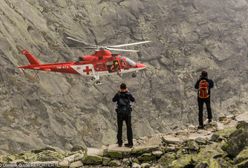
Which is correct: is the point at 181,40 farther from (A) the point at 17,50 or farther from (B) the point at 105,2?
(A) the point at 17,50

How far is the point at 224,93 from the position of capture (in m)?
89.7

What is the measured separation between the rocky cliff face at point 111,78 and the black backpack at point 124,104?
4798cm

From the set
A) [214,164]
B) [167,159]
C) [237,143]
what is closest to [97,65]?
[167,159]

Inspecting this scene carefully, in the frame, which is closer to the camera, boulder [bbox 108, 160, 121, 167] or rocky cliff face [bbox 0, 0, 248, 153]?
boulder [bbox 108, 160, 121, 167]

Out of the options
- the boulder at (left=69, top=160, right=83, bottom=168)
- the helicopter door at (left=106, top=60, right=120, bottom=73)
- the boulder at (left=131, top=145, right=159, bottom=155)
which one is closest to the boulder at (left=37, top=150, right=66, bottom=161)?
the boulder at (left=69, top=160, right=83, bottom=168)

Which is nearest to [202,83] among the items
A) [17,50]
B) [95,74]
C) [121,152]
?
[121,152]

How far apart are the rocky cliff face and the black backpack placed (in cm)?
4798

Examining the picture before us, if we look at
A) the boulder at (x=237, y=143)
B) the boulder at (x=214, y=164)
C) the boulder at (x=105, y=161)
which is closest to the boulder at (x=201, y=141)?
the boulder at (x=237, y=143)

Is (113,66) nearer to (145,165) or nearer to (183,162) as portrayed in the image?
(145,165)

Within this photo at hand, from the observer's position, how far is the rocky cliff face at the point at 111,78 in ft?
231

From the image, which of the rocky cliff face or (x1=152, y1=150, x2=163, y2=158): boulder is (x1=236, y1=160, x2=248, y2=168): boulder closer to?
(x1=152, y1=150, x2=163, y2=158): boulder

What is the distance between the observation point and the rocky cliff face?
231 feet

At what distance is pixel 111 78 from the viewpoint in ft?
274

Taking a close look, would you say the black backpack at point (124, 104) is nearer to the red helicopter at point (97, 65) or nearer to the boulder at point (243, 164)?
the boulder at point (243, 164)
